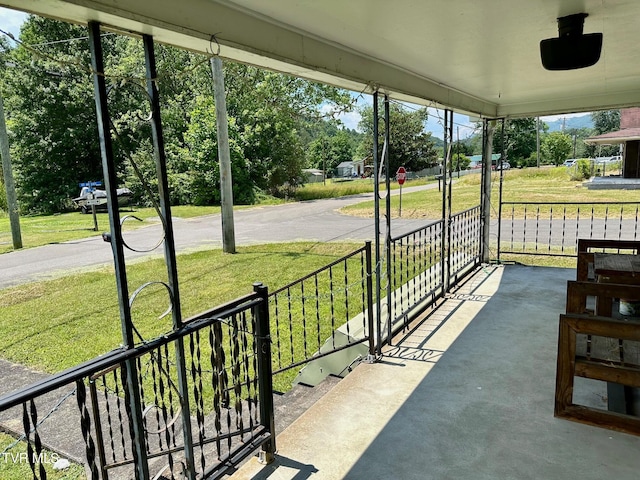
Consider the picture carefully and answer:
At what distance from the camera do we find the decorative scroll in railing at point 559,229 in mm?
7285

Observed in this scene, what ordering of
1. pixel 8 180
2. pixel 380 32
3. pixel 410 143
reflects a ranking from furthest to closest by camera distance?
pixel 410 143
pixel 8 180
pixel 380 32

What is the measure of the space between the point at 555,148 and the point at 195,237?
37054 millimetres

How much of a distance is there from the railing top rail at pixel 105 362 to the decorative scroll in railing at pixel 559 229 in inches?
201

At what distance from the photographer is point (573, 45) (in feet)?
6.49

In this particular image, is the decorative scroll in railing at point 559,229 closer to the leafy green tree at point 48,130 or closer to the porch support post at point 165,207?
the porch support post at point 165,207

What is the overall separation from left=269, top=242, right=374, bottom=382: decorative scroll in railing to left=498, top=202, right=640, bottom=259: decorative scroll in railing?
2.50 meters

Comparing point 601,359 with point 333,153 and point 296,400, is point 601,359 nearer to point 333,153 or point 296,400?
point 296,400

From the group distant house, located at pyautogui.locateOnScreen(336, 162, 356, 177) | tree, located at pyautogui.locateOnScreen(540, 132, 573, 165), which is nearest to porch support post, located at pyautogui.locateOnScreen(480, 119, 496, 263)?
tree, located at pyautogui.locateOnScreen(540, 132, 573, 165)

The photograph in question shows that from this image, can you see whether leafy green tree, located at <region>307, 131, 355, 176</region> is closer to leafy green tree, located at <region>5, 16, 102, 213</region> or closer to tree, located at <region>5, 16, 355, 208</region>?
tree, located at <region>5, 16, 355, 208</region>

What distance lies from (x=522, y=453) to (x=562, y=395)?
0.43 m

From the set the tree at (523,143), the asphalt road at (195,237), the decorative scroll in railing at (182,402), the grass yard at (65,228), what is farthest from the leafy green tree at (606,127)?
the decorative scroll in railing at (182,402)

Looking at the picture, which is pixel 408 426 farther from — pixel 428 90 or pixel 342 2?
pixel 428 90

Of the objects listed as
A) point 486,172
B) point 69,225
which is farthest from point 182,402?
point 69,225

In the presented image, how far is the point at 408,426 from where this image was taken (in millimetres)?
2277
